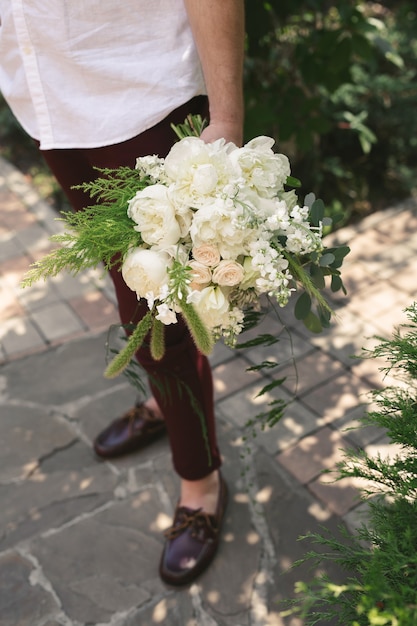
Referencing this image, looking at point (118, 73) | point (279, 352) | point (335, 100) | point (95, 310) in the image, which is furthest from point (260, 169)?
point (335, 100)

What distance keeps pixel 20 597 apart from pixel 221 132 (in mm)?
1551

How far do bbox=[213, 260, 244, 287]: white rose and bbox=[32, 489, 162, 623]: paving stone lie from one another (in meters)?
1.25

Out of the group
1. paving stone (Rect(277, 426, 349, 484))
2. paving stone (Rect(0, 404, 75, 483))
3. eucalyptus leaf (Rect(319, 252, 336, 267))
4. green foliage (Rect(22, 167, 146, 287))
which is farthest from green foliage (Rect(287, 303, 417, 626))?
paving stone (Rect(0, 404, 75, 483))

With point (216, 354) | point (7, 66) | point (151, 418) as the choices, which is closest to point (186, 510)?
point (151, 418)

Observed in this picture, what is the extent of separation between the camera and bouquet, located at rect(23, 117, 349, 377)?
121cm

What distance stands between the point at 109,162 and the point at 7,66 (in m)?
0.37

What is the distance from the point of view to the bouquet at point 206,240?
1205 millimetres

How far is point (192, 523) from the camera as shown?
2109 millimetres

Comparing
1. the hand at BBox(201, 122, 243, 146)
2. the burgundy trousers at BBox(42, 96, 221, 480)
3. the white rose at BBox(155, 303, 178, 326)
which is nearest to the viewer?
the white rose at BBox(155, 303, 178, 326)

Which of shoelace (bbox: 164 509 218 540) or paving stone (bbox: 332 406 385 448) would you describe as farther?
paving stone (bbox: 332 406 385 448)

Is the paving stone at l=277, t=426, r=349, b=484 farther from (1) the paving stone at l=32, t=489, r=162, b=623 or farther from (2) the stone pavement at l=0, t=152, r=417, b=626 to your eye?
(1) the paving stone at l=32, t=489, r=162, b=623

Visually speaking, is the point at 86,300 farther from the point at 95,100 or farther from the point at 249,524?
the point at 95,100

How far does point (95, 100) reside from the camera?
1.57 metres

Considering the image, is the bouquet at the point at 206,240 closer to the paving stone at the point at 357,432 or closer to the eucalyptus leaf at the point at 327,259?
the eucalyptus leaf at the point at 327,259
